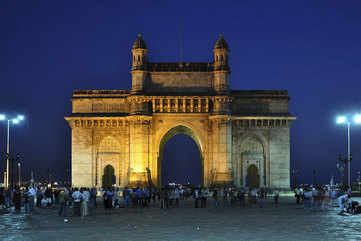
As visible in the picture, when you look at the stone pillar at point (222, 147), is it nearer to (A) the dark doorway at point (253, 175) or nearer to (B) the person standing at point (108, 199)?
(A) the dark doorway at point (253, 175)

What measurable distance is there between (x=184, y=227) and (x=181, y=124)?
3294cm

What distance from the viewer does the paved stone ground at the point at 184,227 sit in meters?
20.0

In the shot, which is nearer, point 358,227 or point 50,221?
point 358,227

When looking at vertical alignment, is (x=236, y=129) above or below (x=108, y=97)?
below

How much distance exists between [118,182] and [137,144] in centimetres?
554

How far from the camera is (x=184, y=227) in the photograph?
2323 cm

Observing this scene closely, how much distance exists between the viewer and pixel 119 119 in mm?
56219

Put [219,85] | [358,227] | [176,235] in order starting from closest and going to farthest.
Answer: [176,235] → [358,227] → [219,85]

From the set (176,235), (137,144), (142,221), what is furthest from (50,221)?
(137,144)

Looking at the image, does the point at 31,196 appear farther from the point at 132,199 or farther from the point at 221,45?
the point at 221,45

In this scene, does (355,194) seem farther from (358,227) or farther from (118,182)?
(358,227)

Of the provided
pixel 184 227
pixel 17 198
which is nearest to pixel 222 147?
pixel 17 198

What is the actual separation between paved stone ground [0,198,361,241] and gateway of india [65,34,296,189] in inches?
993

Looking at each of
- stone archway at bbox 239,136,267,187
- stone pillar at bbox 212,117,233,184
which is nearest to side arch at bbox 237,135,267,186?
stone archway at bbox 239,136,267,187
